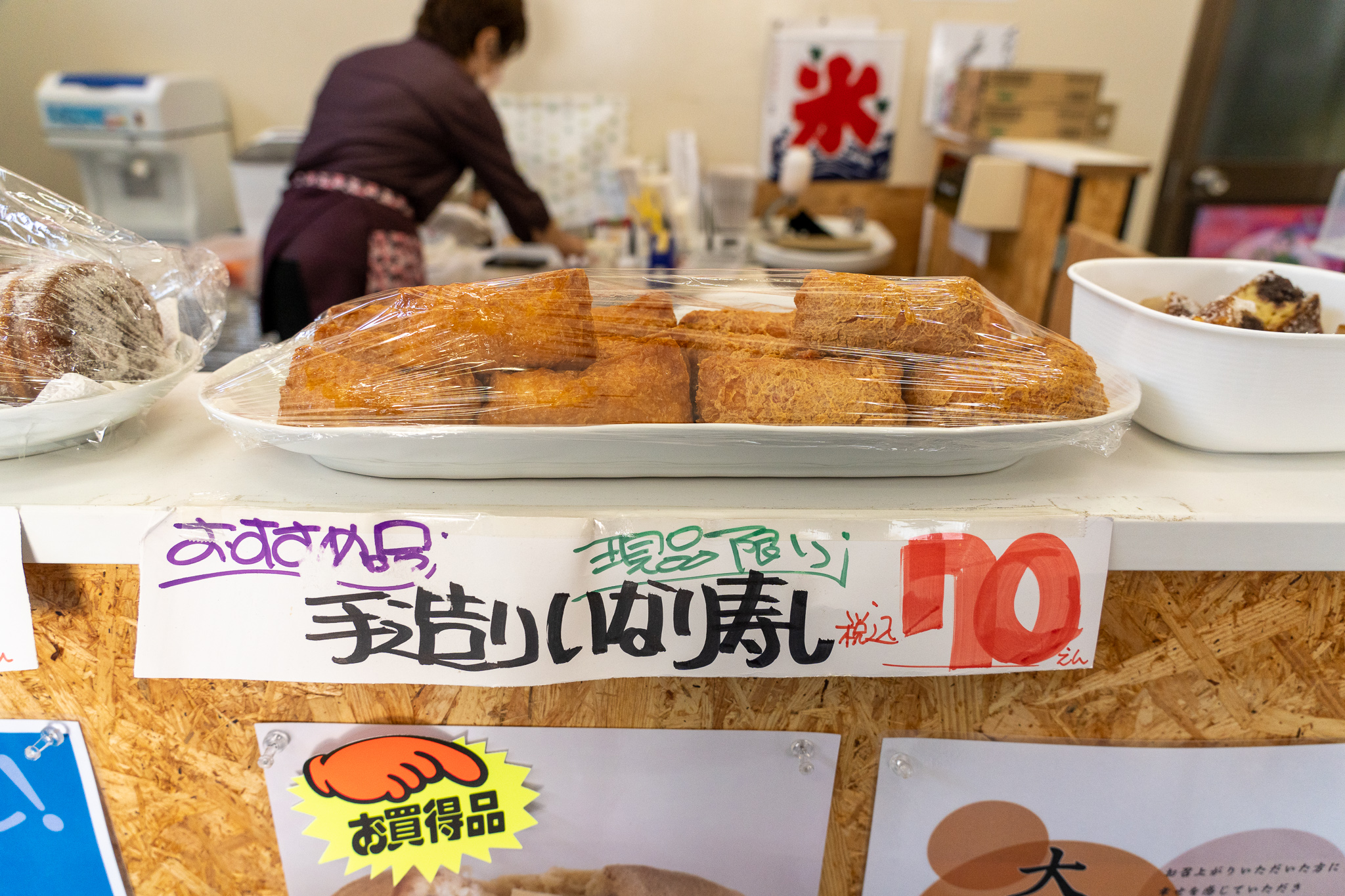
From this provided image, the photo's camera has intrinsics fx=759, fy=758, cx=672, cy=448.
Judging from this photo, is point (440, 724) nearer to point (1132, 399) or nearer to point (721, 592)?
point (721, 592)

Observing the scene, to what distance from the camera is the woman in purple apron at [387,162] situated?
1.92 m

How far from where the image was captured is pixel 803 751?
2.27ft

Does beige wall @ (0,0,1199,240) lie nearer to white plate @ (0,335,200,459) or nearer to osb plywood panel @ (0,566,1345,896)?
white plate @ (0,335,200,459)

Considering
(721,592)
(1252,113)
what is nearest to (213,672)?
(721,592)

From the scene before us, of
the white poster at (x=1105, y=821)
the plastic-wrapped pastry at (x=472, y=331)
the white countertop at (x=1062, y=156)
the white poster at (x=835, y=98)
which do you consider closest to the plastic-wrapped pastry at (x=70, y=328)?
the plastic-wrapped pastry at (x=472, y=331)

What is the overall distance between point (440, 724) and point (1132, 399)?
0.66m

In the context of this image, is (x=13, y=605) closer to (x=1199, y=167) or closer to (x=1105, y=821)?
(x=1105, y=821)

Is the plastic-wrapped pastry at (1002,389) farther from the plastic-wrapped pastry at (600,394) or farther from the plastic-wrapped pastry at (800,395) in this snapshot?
the plastic-wrapped pastry at (600,394)

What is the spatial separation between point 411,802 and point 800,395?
51 cm

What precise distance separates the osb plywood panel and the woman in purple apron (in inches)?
60.8

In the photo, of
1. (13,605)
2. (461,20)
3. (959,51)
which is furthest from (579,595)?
(959,51)

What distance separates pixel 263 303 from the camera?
6.87ft

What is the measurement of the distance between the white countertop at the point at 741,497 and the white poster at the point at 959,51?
104 inches

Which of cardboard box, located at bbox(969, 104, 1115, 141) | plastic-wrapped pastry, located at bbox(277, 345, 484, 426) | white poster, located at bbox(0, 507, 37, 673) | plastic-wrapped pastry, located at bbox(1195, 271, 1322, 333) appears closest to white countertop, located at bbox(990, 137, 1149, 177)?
cardboard box, located at bbox(969, 104, 1115, 141)
